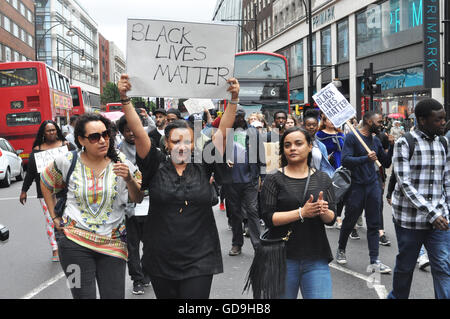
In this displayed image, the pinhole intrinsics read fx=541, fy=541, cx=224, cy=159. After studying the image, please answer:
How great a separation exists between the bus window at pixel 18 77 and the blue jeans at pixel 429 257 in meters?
19.0

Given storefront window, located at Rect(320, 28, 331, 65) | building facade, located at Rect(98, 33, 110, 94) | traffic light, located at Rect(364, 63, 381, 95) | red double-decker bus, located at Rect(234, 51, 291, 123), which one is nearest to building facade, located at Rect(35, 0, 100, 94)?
building facade, located at Rect(98, 33, 110, 94)

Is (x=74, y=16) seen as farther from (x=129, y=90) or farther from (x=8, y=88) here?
(x=129, y=90)

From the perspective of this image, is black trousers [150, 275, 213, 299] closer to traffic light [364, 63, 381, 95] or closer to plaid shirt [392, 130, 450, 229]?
plaid shirt [392, 130, 450, 229]

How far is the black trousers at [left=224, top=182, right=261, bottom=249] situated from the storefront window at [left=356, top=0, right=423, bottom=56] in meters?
17.8

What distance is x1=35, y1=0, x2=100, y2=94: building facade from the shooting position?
66938 millimetres

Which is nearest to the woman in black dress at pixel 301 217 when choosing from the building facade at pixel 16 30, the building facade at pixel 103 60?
the building facade at pixel 16 30

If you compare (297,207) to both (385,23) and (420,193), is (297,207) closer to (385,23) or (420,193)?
(420,193)

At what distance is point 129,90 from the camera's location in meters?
3.52

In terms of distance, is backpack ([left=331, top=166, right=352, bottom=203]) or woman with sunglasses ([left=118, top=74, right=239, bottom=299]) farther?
backpack ([left=331, top=166, right=352, bottom=203])

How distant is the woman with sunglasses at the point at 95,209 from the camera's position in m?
3.35

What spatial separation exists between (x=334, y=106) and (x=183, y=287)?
14.2 feet

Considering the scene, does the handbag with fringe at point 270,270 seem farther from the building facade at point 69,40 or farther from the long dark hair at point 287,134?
the building facade at point 69,40

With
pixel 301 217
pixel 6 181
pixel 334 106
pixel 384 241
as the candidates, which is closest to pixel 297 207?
pixel 301 217

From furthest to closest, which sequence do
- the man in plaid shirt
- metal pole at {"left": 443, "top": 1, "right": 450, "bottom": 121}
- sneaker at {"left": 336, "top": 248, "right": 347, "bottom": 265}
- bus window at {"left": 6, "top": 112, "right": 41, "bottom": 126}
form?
bus window at {"left": 6, "top": 112, "right": 41, "bottom": 126}
metal pole at {"left": 443, "top": 1, "right": 450, "bottom": 121}
sneaker at {"left": 336, "top": 248, "right": 347, "bottom": 265}
the man in plaid shirt
